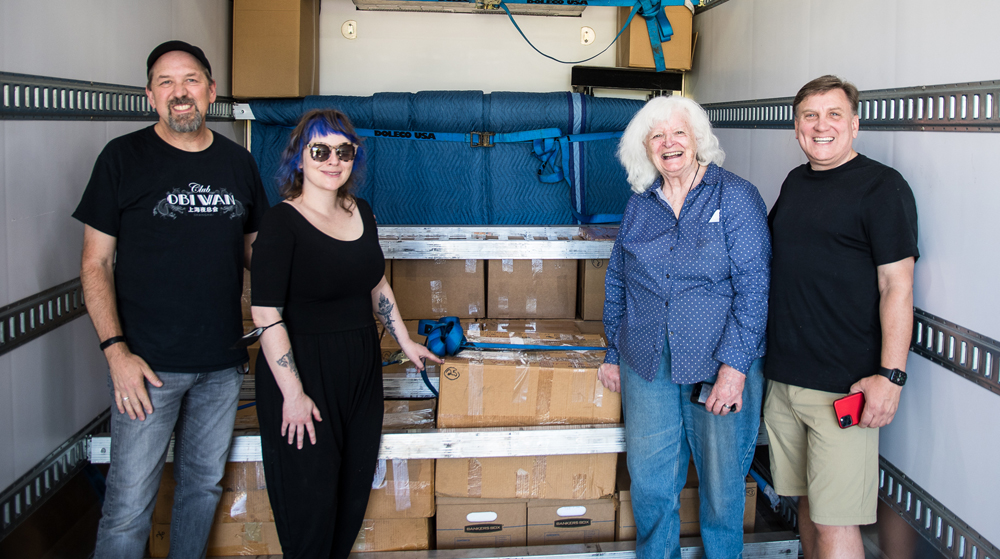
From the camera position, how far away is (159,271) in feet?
5.57

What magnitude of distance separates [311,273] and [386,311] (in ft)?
1.25

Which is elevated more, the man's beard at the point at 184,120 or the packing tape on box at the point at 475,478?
the man's beard at the point at 184,120

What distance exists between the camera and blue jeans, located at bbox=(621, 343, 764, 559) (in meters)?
1.85

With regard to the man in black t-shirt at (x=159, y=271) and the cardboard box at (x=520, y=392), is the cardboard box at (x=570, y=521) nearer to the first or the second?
the cardboard box at (x=520, y=392)

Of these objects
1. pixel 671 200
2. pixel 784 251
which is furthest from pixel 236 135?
pixel 784 251

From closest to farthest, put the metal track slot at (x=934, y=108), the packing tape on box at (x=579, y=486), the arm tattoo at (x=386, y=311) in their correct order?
the metal track slot at (x=934, y=108), the arm tattoo at (x=386, y=311), the packing tape on box at (x=579, y=486)

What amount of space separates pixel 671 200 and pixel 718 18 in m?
1.73

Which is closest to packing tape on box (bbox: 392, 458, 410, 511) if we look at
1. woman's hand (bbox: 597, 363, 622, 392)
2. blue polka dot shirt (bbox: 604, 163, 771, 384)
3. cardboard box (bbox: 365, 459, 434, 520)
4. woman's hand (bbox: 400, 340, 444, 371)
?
cardboard box (bbox: 365, 459, 434, 520)

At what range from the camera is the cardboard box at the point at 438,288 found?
115 inches

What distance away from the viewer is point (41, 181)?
1.78 meters

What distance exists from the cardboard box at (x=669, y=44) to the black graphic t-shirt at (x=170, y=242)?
227cm

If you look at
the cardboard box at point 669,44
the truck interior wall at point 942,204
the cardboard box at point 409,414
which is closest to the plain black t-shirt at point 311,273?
the cardboard box at point 409,414

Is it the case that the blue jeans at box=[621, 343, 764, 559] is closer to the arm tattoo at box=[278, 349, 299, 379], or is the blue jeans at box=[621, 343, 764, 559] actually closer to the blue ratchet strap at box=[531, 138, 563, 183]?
the arm tattoo at box=[278, 349, 299, 379]

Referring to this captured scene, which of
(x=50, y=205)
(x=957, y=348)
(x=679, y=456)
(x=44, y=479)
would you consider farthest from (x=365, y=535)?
(x=957, y=348)
